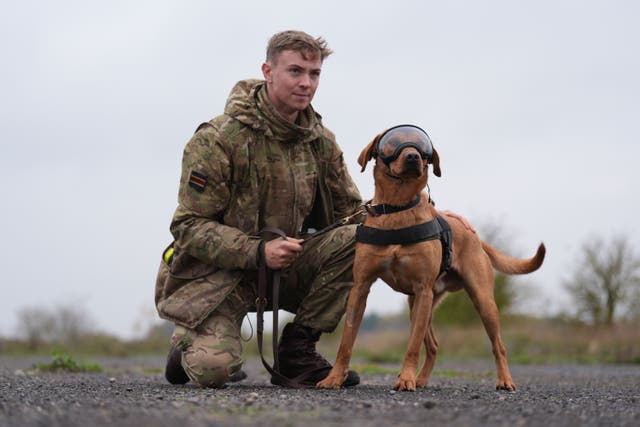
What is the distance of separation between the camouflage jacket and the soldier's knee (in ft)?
1.08

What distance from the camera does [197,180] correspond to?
236 inches

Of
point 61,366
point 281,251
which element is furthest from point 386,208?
point 61,366

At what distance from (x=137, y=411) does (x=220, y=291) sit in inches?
95.1

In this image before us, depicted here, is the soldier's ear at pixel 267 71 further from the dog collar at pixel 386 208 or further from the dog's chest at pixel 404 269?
the dog's chest at pixel 404 269

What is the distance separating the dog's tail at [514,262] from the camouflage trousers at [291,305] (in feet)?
4.44

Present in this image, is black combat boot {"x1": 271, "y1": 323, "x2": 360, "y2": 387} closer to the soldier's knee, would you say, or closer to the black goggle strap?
the soldier's knee

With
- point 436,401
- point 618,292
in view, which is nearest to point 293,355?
point 436,401

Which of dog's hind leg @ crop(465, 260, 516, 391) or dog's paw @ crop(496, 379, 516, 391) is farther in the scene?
dog's hind leg @ crop(465, 260, 516, 391)

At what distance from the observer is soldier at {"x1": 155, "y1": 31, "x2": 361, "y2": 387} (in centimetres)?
596

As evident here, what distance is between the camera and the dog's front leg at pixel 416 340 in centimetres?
545

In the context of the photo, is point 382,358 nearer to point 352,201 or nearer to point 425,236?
point 352,201

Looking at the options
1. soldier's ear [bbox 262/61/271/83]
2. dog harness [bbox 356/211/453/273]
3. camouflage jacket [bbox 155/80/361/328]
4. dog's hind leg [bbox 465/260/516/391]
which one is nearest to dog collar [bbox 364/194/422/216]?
dog harness [bbox 356/211/453/273]

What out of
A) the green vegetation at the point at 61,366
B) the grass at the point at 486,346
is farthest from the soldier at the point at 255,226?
the grass at the point at 486,346

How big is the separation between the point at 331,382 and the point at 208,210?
1717 mm
